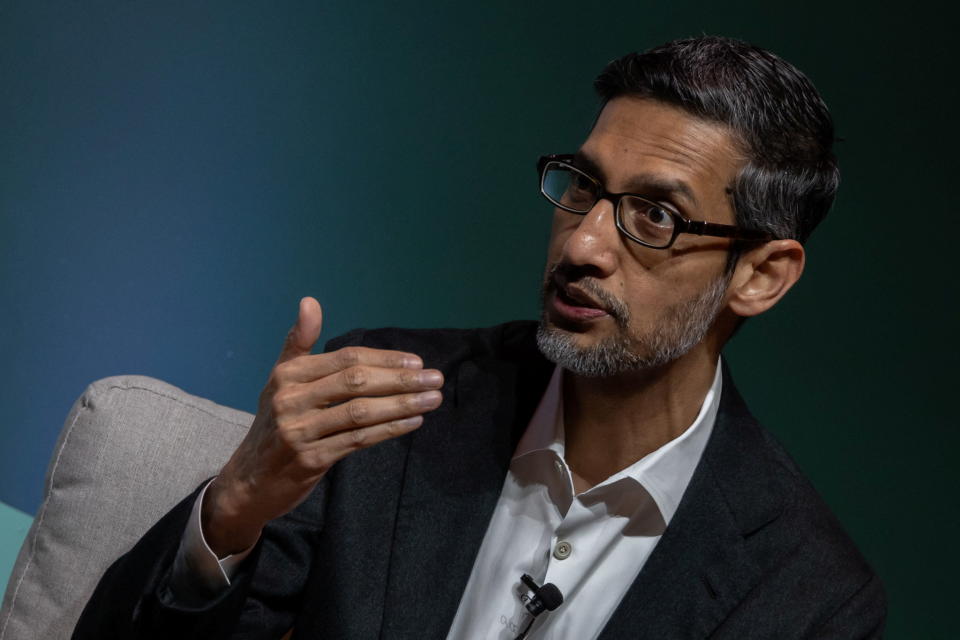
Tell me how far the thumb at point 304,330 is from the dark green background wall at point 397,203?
0.97m

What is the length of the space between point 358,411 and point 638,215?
573 millimetres

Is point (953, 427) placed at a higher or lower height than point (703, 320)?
lower

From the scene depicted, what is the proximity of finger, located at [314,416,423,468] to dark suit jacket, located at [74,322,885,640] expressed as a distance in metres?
0.28

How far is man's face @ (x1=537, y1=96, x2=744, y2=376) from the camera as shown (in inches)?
63.3

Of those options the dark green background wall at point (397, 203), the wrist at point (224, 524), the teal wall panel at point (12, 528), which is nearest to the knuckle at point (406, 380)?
the wrist at point (224, 524)

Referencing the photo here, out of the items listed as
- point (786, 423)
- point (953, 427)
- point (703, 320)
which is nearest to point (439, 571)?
point (703, 320)

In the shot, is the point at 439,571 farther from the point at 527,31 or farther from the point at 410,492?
the point at 527,31

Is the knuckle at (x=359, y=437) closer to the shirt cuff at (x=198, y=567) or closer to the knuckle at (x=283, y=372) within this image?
the knuckle at (x=283, y=372)

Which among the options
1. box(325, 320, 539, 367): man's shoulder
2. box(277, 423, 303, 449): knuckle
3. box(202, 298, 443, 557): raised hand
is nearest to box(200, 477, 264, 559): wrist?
box(202, 298, 443, 557): raised hand

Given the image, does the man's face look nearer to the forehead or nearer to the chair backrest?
the forehead

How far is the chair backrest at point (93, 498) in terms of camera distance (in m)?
1.66

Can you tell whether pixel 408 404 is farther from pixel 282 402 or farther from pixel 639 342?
pixel 639 342

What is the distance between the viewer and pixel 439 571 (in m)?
1.66

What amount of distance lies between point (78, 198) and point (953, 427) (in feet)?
6.55
